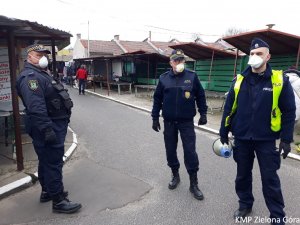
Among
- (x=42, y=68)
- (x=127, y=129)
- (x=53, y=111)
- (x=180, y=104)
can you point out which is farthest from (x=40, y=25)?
(x=127, y=129)

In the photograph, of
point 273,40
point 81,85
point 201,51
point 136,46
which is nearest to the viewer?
point 273,40

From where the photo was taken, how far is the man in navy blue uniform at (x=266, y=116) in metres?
3.01

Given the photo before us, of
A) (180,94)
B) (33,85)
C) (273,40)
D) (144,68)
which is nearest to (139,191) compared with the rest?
(180,94)

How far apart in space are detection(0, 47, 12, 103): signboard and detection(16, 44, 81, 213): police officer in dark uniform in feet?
11.9

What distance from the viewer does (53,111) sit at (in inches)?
139

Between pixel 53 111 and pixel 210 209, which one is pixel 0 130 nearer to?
pixel 53 111

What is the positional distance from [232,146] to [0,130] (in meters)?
5.43

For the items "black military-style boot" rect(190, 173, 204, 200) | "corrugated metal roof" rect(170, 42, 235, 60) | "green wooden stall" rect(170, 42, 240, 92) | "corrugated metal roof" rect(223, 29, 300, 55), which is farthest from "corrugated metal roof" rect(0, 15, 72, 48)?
"green wooden stall" rect(170, 42, 240, 92)

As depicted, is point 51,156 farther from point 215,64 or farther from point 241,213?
point 215,64

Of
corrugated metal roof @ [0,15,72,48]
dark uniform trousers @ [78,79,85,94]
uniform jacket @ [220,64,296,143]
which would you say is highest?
corrugated metal roof @ [0,15,72,48]

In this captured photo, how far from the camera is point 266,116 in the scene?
3066mm

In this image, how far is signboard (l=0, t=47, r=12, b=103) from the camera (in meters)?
6.66

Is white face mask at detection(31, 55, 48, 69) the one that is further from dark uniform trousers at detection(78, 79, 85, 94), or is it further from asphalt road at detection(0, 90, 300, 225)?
dark uniform trousers at detection(78, 79, 85, 94)

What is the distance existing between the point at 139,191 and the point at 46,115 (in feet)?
5.77
